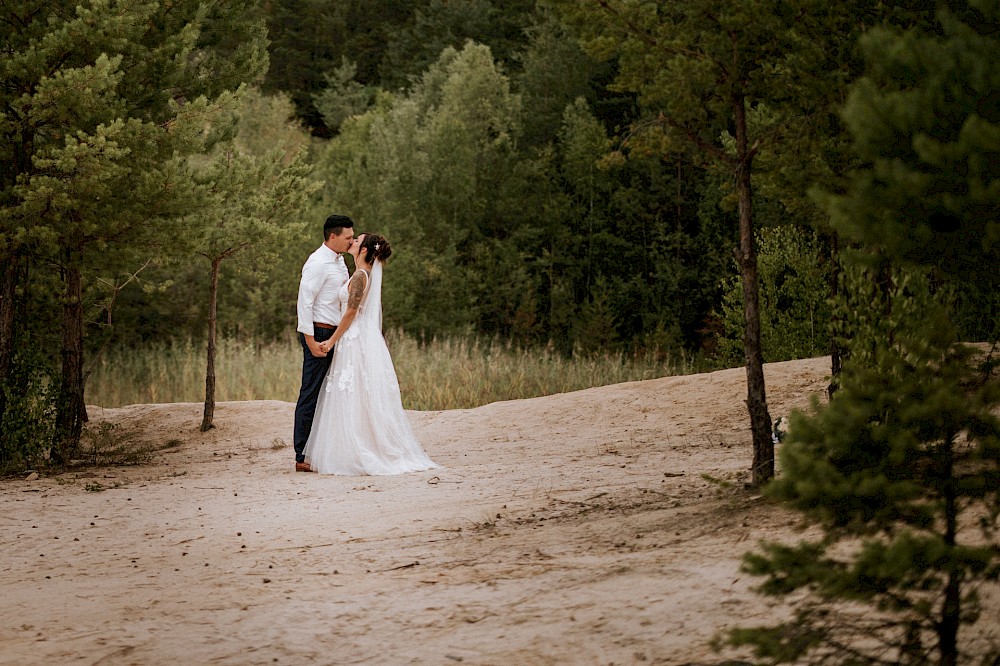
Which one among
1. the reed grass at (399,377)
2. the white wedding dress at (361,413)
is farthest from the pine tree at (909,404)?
the reed grass at (399,377)

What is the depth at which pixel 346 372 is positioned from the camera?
10156 millimetres

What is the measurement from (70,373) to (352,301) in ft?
11.7

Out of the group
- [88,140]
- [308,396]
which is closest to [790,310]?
[308,396]

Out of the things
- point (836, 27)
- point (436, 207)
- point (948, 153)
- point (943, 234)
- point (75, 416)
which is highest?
point (436, 207)

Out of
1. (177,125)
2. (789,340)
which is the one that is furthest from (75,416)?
(789,340)

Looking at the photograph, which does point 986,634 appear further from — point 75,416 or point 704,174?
point 704,174

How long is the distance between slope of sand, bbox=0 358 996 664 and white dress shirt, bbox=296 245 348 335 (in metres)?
1.57

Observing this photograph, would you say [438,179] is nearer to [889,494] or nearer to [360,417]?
[360,417]

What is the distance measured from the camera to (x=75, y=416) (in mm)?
11680

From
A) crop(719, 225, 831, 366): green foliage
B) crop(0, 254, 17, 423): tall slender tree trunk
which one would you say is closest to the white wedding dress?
crop(0, 254, 17, 423): tall slender tree trunk

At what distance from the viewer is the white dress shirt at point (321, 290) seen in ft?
33.7

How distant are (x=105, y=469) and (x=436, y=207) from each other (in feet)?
60.3

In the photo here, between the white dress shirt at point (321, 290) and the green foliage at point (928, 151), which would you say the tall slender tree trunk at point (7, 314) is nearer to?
the white dress shirt at point (321, 290)

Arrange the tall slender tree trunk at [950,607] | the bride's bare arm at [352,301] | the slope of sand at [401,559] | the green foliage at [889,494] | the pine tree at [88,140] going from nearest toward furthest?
the green foliage at [889,494] < the tall slender tree trunk at [950,607] < the slope of sand at [401,559] < the pine tree at [88,140] < the bride's bare arm at [352,301]
